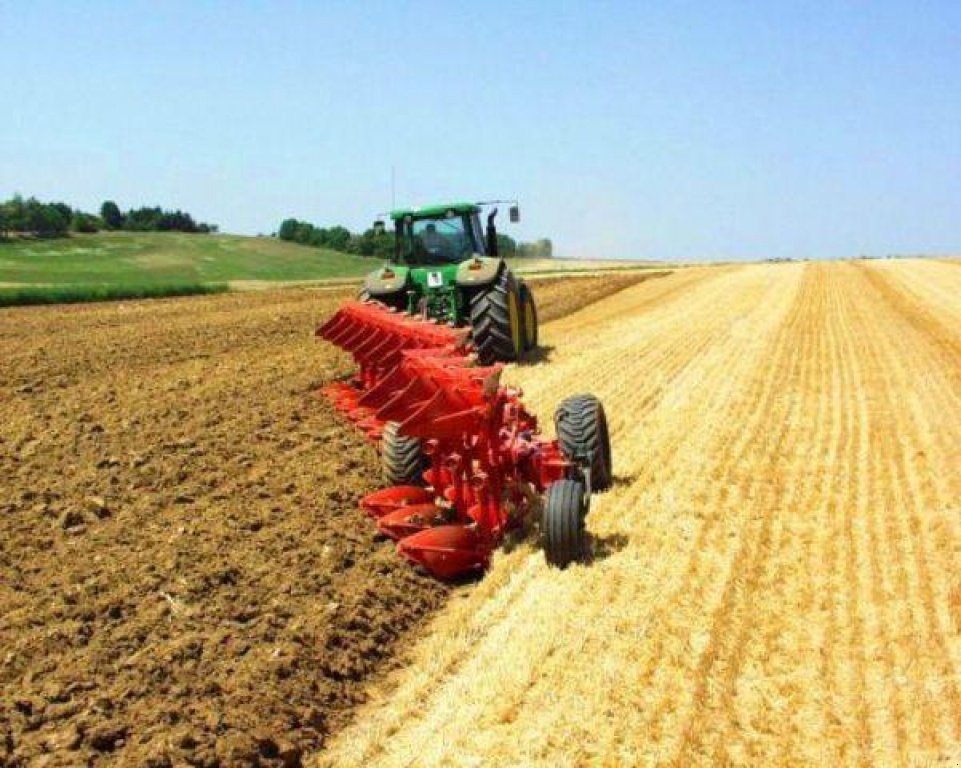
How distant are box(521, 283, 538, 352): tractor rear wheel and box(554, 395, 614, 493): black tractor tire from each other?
6.53m

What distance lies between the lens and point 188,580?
499 cm

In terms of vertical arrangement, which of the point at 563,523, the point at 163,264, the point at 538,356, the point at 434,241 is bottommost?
the point at 163,264

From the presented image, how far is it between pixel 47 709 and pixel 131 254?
172ft

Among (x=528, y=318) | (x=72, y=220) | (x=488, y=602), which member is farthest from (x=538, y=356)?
(x=72, y=220)

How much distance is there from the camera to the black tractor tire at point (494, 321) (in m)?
11.5

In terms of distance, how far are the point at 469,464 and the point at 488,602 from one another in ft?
2.84

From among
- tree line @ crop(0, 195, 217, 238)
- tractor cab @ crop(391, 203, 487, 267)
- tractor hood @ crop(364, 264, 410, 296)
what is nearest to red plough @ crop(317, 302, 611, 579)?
tractor hood @ crop(364, 264, 410, 296)

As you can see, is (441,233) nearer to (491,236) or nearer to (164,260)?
(491,236)

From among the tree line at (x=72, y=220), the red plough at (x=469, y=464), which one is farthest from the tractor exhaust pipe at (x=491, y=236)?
the tree line at (x=72, y=220)

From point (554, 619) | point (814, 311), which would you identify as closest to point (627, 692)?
point (554, 619)

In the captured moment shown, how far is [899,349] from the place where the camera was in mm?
13344

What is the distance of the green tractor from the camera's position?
457 inches

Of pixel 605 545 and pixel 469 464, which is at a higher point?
pixel 469 464

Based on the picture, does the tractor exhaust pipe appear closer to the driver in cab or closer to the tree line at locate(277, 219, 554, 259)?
the driver in cab
